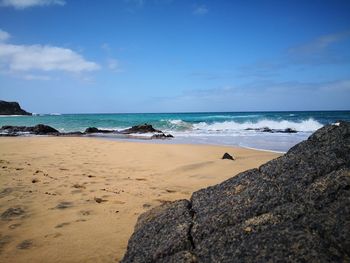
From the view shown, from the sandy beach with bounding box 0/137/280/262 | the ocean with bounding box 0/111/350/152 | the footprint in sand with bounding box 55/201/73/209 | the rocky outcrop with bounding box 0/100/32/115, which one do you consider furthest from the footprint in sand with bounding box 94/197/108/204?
the rocky outcrop with bounding box 0/100/32/115

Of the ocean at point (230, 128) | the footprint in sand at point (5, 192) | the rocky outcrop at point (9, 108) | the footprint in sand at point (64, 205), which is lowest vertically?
the footprint in sand at point (64, 205)

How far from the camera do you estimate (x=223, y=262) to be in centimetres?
180

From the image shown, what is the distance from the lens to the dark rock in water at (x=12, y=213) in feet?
12.9

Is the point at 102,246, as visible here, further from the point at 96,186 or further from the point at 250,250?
the point at 96,186

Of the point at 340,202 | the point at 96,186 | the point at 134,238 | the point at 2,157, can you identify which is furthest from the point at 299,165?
the point at 2,157

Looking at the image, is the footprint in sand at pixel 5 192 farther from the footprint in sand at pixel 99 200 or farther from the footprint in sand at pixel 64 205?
the footprint in sand at pixel 99 200

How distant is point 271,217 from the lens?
6.48ft

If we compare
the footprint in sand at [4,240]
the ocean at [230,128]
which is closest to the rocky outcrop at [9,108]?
the ocean at [230,128]

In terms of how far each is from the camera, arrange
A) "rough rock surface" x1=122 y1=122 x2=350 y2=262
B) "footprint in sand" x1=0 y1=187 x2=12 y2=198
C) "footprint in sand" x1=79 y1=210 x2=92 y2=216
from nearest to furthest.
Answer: "rough rock surface" x1=122 y1=122 x2=350 y2=262 → "footprint in sand" x1=79 y1=210 x2=92 y2=216 → "footprint in sand" x1=0 y1=187 x2=12 y2=198

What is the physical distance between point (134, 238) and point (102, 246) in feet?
2.75

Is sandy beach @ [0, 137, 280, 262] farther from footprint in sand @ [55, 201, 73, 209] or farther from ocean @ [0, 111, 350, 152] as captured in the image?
ocean @ [0, 111, 350, 152]

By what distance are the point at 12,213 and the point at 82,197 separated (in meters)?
1.06

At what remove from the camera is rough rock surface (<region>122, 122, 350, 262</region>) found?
171cm

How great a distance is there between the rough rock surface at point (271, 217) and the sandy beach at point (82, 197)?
980mm
